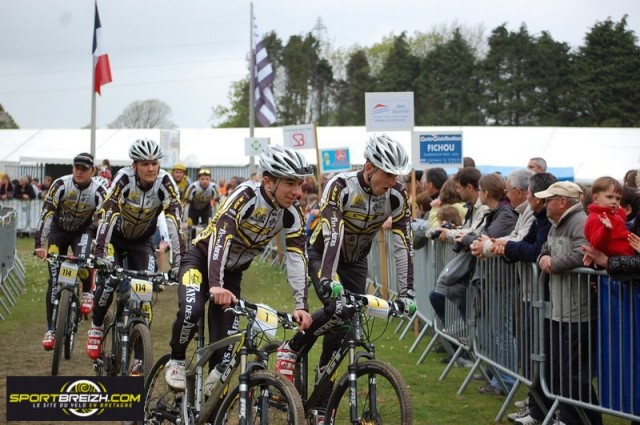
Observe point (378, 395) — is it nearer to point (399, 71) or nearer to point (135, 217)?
point (135, 217)

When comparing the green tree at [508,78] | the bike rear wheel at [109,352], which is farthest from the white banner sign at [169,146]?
the green tree at [508,78]

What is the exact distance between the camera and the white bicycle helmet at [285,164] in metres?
6.36

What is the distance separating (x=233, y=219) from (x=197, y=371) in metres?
1.07

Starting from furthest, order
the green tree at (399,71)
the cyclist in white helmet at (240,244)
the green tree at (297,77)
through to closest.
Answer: the green tree at (297,77) → the green tree at (399,71) → the cyclist in white helmet at (240,244)

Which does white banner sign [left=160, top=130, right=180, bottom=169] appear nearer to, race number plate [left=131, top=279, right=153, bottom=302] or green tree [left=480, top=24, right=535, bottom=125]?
race number plate [left=131, top=279, right=153, bottom=302]

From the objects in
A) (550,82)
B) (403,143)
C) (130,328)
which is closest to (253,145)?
(403,143)

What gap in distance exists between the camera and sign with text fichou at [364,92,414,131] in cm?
1531

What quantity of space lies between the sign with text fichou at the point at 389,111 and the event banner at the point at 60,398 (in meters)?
10.2

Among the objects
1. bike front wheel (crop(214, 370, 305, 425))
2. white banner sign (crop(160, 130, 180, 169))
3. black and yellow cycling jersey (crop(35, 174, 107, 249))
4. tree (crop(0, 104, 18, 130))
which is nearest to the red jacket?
bike front wheel (crop(214, 370, 305, 425))

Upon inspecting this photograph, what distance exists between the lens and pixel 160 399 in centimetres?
703

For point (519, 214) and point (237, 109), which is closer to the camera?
point (519, 214)

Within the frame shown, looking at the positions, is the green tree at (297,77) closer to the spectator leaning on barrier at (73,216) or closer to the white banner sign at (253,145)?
the white banner sign at (253,145)

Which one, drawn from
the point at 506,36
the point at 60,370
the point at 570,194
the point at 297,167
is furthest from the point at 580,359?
the point at 506,36

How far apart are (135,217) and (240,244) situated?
2.88 m
